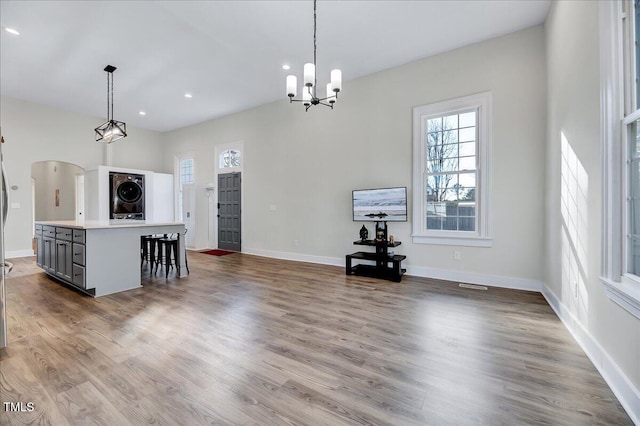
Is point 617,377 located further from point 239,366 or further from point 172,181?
point 172,181

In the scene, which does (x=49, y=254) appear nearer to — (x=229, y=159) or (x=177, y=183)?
(x=229, y=159)

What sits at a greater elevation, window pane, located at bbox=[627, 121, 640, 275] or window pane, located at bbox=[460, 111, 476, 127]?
window pane, located at bbox=[460, 111, 476, 127]

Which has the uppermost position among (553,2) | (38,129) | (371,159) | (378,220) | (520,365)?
(553,2)

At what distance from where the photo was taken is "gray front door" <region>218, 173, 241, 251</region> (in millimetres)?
6980

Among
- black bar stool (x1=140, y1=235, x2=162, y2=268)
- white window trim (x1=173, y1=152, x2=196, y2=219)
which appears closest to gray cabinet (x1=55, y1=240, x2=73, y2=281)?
black bar stool (x1=140, y1=235, x2=162, y2=268)

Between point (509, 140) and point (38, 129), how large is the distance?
31.0 feet

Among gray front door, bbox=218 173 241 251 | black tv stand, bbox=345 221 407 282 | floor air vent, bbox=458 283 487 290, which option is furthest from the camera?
gray front door, bbox=218 173 241 251

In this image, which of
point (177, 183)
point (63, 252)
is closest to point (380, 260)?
point (63, 252)

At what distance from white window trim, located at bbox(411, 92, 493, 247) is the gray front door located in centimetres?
433

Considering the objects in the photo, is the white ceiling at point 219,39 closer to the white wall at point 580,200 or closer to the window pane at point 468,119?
the window pane at point 468,119

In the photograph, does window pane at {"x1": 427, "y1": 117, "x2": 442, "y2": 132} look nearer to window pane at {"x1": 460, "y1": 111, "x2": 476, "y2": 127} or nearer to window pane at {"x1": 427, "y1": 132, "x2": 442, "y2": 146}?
window pane at {"x1": 427, "y1": 132, "x2": 442, "y2": 146}

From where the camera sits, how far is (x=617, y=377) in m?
1.64

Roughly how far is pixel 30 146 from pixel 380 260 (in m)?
8.03

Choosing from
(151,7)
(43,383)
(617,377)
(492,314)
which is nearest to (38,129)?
(151,7)
